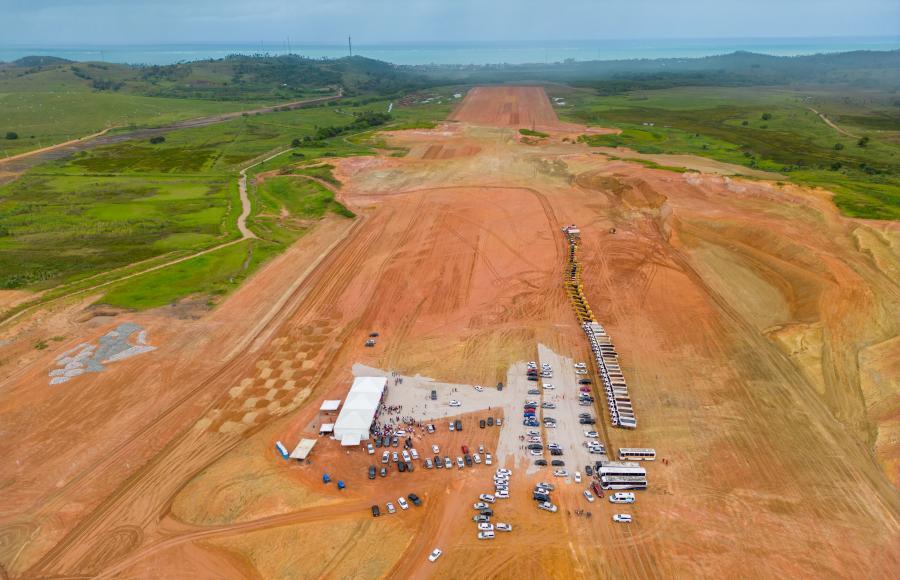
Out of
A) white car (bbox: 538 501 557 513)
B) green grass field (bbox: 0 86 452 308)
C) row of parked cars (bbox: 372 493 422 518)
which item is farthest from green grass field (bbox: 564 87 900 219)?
green grass field (bbox: 0 86 452 308)

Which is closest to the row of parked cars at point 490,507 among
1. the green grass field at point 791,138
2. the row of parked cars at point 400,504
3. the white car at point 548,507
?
the white car at point 548,507

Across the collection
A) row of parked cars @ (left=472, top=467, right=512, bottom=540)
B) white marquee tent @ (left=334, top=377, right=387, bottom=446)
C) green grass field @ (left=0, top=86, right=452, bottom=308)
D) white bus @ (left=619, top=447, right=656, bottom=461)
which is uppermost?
green grass field @ (left=0, top=86, right=452, bottom=308)

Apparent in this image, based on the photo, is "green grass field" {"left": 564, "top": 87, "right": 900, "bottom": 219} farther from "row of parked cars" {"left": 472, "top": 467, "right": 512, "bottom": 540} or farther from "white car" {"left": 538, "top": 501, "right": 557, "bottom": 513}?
"row of parked cars" {"left": 472, "top": 467, "right": 512, "bottom": 540}

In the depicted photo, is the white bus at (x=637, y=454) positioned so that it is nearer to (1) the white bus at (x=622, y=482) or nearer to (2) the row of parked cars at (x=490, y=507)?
(1) the white bus at (x=622, y=482)

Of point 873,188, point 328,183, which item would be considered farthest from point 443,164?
point 873,188

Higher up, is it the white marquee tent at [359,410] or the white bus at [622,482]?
the white marquee tent at [359,410]

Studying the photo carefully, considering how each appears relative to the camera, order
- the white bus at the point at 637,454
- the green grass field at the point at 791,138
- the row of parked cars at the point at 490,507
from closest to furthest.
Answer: the row of parked cars at the point at 490,507, the white bus at the point at 637,454, the green grass field at the point at 791,138
